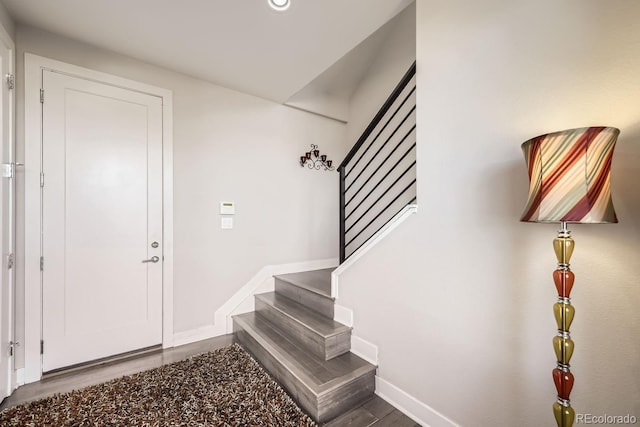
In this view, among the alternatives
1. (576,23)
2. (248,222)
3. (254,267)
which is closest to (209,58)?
(248,222)

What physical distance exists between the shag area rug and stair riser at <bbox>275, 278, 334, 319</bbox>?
0.67 meters

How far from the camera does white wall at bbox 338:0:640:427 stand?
99cm

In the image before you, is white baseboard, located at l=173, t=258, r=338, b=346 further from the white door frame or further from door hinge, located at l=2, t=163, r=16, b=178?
door hinge, located at l=2, t=163, r=16, b=178

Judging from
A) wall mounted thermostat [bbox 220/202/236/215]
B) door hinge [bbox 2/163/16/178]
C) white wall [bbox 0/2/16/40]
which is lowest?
wall mounted thermostat [bbox 220/202/236/215]

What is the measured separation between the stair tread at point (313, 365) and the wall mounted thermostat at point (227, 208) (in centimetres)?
126

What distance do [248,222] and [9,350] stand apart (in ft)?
6.59

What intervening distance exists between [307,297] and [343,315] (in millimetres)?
518

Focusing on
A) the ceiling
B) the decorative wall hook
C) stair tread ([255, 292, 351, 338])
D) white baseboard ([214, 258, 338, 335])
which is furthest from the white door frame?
the decorative wall hook

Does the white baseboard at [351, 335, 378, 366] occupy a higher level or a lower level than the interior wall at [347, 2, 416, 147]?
lower

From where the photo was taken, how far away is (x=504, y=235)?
1.29 m

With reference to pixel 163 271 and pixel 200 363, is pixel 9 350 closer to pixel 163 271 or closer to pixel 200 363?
pixel 163 271

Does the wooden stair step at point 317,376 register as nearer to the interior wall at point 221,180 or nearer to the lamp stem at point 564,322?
the interior wall at point 221,180

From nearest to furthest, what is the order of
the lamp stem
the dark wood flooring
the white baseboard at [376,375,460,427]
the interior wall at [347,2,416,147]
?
1. the lamp stem
2. the white baseboard at [376,375,460,427]
3. the dark wood flooring
4. the interior wall at [347,2,416,147]

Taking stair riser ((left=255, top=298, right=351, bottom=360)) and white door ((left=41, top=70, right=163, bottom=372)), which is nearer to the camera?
stair riser ((left=255, top=298, right=351, bottom=360))
